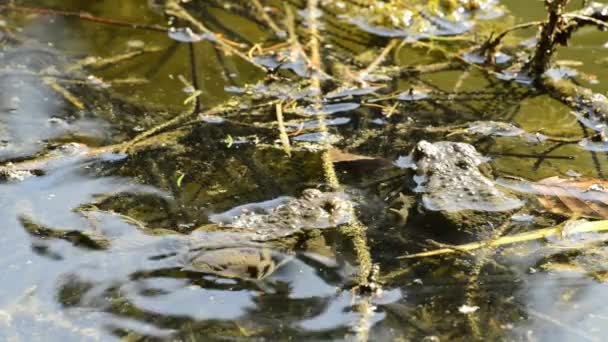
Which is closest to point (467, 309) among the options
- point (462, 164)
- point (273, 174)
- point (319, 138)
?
point (462, 164)

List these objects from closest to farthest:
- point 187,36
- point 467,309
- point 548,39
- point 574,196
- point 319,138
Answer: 1. point 467,309
2. point 574,196
3. point 319,138
4. point 548,39
5. point 187,36

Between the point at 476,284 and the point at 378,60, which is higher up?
the point at 378,60

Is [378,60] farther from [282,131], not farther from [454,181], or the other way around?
[454,181]

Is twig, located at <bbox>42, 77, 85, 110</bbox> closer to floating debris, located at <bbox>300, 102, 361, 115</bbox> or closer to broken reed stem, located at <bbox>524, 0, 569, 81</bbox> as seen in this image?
floating debris, located at <bbox>300, 102, 361, 115</bbox>

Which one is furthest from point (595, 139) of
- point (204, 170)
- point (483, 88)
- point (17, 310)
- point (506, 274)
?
point (17, 310)

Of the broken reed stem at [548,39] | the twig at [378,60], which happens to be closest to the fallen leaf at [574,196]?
the broken reed stem at [548,39]

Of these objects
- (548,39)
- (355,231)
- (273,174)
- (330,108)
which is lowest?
(355,231)

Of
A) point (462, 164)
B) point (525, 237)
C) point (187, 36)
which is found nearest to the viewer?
point (525, 237)

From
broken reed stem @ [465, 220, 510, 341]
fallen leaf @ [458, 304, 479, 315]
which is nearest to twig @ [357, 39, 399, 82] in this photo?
broken reed stem @ [465, 220, 510, 341]
